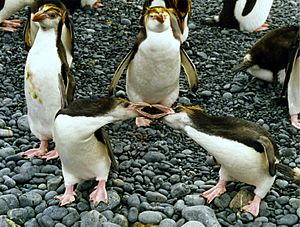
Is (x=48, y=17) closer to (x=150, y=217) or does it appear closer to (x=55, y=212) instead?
(x=55, y=212)

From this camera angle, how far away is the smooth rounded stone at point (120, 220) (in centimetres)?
350

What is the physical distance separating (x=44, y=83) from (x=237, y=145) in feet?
4.08

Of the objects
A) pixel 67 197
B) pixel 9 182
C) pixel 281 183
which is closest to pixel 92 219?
pixel 67 197

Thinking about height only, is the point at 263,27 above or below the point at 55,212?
above

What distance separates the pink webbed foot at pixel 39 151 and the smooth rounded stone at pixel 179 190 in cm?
90

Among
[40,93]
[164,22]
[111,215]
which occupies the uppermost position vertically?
[164,22]

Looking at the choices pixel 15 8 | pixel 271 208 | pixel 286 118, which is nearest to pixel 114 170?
pixel 271 208

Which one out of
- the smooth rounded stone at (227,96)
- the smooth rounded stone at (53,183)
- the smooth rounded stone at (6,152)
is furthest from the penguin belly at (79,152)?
the smooth rounded stone at (227,96)

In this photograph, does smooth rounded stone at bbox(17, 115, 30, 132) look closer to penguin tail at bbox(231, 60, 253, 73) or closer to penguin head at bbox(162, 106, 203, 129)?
penguin head at bbox(162, 106, 203, 129)

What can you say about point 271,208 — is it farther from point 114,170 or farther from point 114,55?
point 114,55

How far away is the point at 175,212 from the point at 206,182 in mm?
373

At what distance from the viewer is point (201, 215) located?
137 inches

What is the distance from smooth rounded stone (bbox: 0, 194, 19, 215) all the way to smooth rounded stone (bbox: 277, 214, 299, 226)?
56.3 inches

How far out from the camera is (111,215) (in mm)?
3559
